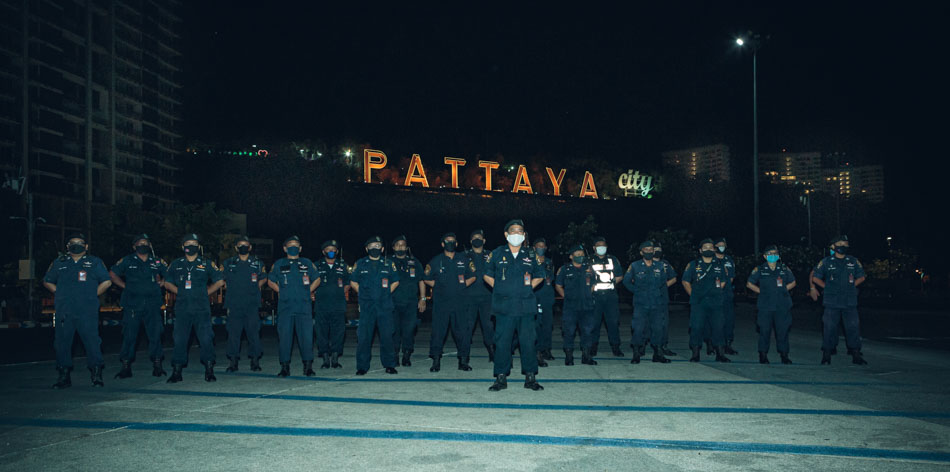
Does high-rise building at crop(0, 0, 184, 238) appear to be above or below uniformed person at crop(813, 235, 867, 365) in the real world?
above

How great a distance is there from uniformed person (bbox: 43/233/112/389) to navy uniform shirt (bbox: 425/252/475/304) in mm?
4663

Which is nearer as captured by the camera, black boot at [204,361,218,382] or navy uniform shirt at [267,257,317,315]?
black boot at [204,361,218,382]

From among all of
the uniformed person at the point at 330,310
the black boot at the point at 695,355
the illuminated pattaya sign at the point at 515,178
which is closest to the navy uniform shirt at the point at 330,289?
the uniformed person at the point at 330,310

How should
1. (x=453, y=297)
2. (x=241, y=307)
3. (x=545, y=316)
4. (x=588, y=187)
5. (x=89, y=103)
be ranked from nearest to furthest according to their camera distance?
(x=241, y=307), (x=453, y=297), (x=545, y=316), (x=588, y=187), (x=89, y=103)

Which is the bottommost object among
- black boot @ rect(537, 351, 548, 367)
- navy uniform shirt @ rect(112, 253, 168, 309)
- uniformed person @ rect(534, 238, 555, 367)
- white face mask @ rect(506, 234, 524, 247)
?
black boot @ rect(537, 351, 548, 367)

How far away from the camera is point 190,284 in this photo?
32.9 feet

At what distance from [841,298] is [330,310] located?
7951 millimetres

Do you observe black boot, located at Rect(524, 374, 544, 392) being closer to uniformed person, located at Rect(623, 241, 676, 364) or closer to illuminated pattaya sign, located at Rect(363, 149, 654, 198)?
uniformed person, located at Rect(623, 241, 676, 364)

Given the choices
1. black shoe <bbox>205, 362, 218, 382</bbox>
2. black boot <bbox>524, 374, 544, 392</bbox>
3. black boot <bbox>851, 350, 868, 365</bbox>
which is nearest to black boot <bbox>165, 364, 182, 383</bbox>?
black shoe <bbox>205, 362, 218, 382</bbox>

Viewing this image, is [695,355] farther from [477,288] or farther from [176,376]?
[176,376]

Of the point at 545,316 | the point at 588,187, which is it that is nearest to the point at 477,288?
the point at 545,316

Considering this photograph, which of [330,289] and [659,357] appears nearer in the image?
[330,289]

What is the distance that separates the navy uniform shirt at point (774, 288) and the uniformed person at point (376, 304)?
5.64 m

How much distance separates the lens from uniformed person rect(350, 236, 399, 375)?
407 inches
